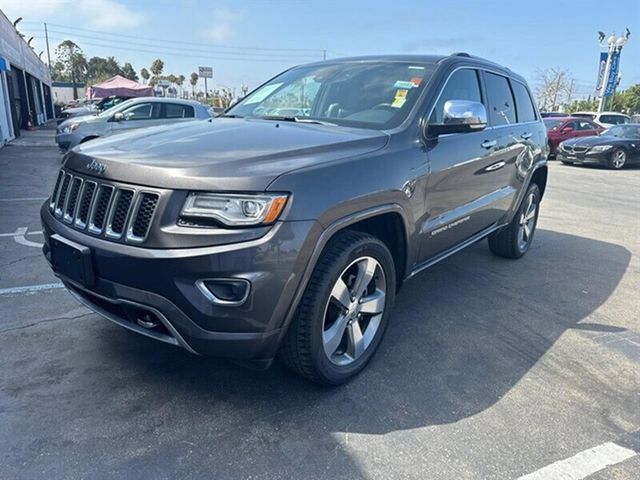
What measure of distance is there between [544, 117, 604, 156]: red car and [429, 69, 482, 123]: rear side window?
15.9m

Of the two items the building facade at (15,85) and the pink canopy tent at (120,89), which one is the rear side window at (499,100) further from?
the pink canopy tent at (120,89)

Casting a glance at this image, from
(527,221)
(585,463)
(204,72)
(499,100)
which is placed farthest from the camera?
(204,72)

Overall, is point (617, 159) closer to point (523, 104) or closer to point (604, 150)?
point (604, 150)

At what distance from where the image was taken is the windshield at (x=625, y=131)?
1653 cm

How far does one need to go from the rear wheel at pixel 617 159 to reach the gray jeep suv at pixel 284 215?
14663mm

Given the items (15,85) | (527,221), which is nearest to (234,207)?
(527,221)

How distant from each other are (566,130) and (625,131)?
2098 millimetres

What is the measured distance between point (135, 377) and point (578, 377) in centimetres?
269

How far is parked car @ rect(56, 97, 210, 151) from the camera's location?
11891 mm


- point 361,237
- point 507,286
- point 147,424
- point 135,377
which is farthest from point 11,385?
point 507,286

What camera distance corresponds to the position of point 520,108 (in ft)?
16.4

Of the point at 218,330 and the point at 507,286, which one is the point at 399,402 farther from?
the point at 507,286

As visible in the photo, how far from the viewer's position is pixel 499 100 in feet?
14.7

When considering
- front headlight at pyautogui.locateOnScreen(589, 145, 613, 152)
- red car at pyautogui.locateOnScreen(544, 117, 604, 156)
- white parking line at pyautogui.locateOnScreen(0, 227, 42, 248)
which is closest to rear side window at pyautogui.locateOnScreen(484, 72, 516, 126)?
white parking line at pyautogui.locateOnScreen(0, 227, 42, 248)
